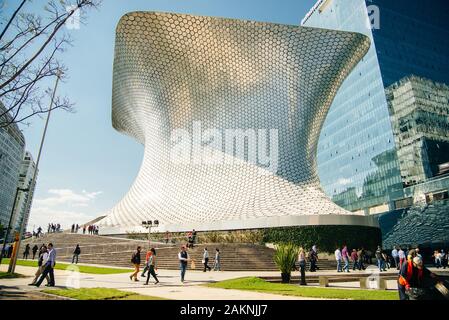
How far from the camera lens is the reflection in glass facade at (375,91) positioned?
58156 mm

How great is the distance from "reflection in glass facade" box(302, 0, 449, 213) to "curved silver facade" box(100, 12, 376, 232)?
2722 cm

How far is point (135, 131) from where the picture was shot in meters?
45.0

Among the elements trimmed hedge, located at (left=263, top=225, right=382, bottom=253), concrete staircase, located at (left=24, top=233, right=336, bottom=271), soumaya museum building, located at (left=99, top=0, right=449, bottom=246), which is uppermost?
soumaya museum building, located at (left=99, top=0, right=449, bottom=246)

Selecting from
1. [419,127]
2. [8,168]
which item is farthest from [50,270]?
[8,168]

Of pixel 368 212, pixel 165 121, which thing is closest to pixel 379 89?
pixel 368 212

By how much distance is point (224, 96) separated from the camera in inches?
1427

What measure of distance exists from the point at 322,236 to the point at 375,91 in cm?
4420

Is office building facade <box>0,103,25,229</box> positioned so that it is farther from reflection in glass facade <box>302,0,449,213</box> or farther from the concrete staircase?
reflection in glass facade <box>302,0,449,213</box>

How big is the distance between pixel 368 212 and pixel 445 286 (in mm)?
60446

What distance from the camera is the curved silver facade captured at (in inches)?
1300

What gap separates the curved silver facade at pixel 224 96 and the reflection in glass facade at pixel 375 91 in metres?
27.2

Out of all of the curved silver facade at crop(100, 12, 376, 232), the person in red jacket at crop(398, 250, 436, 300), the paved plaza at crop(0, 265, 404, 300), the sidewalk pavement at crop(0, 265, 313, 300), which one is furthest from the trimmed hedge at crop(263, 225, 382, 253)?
the person in red jacket at crop(398, 250, 436, 300)

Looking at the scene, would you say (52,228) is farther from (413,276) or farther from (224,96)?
(413,276)
